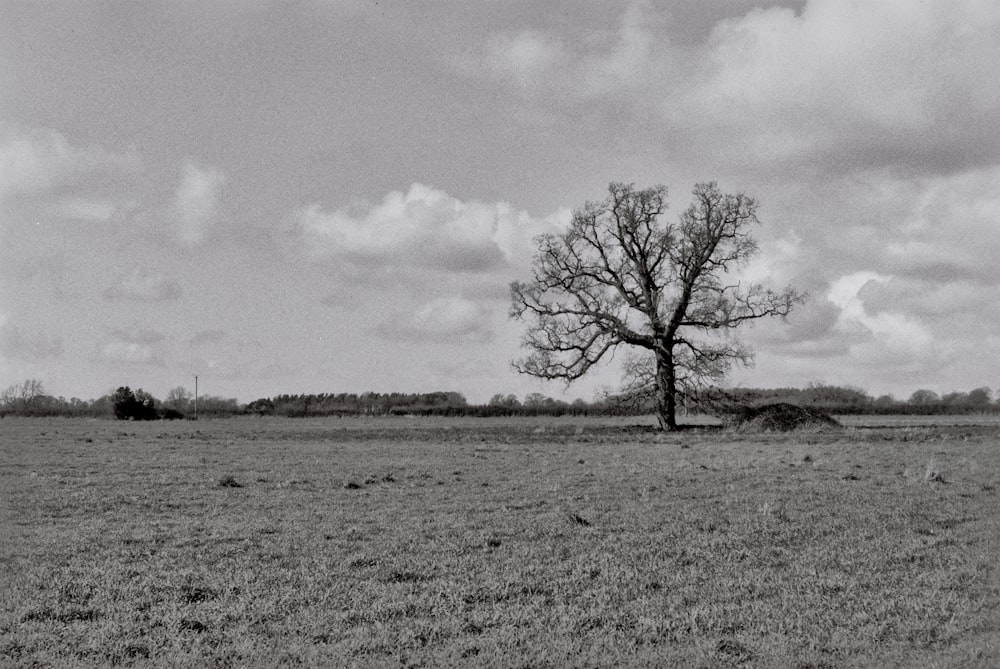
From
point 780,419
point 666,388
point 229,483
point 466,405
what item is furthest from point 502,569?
point 466,405

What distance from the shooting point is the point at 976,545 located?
1055 cm

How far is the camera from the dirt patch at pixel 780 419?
39938 mm

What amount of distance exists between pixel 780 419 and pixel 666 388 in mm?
5969

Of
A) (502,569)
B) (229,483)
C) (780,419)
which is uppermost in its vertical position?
(780,419)

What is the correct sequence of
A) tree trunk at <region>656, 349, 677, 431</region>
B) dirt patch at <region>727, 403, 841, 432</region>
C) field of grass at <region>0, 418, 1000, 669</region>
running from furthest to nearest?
1. tree trunk at <region>656, 349, 677, 431</region>
2. dirt patch at <region>727, 403, 841, 432</region>
3. field of grass at <region>0, 418, 1000, 669</region>

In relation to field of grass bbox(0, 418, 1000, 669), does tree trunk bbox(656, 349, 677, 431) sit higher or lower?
higher

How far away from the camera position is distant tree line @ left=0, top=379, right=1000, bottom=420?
183 feet

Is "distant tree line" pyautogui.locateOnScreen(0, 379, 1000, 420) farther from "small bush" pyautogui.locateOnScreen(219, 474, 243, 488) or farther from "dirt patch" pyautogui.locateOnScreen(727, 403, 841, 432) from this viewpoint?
"small bush" pyautogui.locateOnScreen(219, 474, 243, 488)

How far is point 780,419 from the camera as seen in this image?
4062 centimetres

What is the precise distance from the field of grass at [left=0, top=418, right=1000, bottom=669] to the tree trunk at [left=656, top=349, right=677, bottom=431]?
73.8 feet

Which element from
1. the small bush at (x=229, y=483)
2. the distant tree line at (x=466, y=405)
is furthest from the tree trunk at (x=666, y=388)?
the small bush at (x=229, y=483)

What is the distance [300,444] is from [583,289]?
17831 millimetres

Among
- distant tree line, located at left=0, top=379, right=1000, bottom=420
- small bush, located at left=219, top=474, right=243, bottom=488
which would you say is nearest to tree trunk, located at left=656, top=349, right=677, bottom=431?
distant tree line, located at left=0, top=379, right=1000, bottom=420

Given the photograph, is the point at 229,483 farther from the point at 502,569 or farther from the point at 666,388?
the point at 666,388
